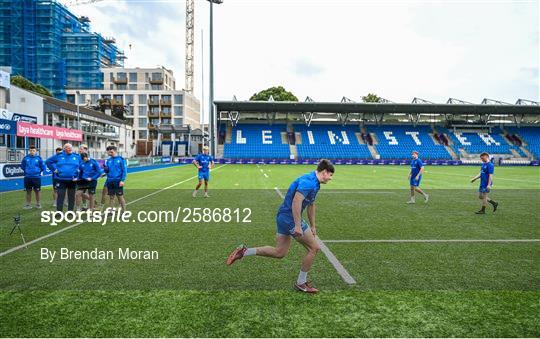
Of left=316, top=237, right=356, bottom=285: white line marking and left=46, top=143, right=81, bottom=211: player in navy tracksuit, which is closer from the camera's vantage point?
left=316, top=237, right=356, bottom=285: white line marking

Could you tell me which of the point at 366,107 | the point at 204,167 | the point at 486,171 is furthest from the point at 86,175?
the point at 366,107

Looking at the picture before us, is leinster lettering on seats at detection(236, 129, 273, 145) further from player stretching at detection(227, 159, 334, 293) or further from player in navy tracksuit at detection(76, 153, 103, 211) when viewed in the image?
player stretching at detection(227, 159, 334, 293)

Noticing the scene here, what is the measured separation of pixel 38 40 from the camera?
82.4 m

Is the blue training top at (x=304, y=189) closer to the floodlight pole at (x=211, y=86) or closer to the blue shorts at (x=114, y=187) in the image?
the blue shorts at (x=114, y=187)

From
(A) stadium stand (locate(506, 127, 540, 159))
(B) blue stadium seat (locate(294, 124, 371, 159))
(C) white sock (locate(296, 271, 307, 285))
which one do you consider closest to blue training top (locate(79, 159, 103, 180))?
(C) white sock (locate(296, 271, 307, 285))

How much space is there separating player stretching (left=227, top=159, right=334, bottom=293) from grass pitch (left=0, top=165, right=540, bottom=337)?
457mm

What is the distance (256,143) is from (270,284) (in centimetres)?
5172

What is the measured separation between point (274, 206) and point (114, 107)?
72.6 m

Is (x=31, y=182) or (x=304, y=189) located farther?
(x=31, y=182)

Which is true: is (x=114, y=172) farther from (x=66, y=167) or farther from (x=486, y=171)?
(x=486, y=171)

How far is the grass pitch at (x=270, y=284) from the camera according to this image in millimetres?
4234

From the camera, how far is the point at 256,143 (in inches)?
2242

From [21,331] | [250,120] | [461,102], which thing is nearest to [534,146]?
[461,102]

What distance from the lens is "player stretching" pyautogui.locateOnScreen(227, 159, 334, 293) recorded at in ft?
16.2
